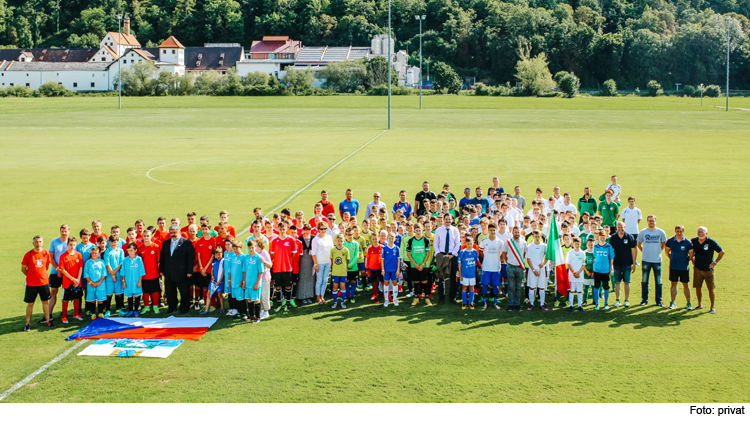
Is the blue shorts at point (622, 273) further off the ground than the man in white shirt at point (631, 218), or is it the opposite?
the man in white shirt at point (631, 218)

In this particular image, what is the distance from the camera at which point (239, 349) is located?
10.8 meters

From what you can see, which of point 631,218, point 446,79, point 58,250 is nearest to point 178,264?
point 58,250

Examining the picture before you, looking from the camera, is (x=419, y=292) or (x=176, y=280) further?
(x=419, y=292)

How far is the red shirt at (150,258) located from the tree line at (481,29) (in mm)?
130674

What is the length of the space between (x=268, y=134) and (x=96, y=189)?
25.5 meters

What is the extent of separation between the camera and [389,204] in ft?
78.5

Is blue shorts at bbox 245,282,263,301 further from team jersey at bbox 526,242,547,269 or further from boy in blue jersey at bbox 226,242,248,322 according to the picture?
team jersey at bbox 526,242,547,269

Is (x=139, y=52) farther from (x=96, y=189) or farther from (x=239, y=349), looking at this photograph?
(x=239, y=349)

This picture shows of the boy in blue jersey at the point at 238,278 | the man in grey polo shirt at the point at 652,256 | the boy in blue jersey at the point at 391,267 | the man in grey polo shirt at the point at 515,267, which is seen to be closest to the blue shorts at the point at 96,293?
the boy in blue jersey at the point at 238,278

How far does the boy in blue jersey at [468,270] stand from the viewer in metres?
12.9

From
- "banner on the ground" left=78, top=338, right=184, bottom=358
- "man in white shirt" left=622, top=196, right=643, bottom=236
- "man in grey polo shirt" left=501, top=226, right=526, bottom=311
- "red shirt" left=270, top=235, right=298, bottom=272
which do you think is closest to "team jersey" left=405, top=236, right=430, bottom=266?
"man in grey polo shirt" left=501, top=226, right=526, bottom=311

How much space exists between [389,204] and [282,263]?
37.2 feet

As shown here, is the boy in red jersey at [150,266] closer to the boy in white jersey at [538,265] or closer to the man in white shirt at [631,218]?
the boy in white jersey at [538,265]

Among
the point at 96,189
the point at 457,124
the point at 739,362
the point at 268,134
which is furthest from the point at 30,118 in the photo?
the point at 739,362
